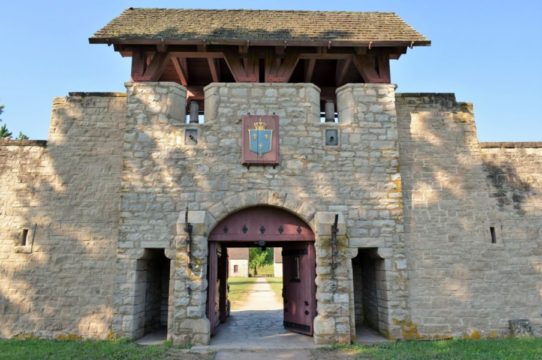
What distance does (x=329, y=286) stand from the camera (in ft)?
22.4

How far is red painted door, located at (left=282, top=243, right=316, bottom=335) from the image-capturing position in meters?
7.26

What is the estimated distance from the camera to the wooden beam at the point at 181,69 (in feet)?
29.5

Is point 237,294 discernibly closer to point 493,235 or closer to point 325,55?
point 493,235

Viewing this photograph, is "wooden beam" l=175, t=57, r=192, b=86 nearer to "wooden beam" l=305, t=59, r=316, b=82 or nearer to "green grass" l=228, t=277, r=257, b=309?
"wooden beam" l=305, t=59, r=316, b=82

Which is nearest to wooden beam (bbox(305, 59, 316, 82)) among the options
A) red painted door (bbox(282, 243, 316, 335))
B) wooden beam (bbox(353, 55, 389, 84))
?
wooden beam (bbox(353, 55, 389, 84))

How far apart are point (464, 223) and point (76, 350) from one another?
789 centimetres

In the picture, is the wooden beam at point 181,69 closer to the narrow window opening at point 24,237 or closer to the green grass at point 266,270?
the narrow window opening at point 24,237

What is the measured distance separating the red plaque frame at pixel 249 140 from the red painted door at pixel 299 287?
1.98 meters

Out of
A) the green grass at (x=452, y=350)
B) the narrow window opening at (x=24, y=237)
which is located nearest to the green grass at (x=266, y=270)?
the narrow window opening at (x=24, y=237)

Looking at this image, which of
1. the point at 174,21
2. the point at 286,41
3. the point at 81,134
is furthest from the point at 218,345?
the point at 174,21

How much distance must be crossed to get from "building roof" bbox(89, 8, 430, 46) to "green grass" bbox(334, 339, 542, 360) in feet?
19.9

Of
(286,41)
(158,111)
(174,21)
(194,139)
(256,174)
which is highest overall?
(174,21)

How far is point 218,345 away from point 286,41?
245 inches

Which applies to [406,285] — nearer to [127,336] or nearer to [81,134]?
[127,336]
